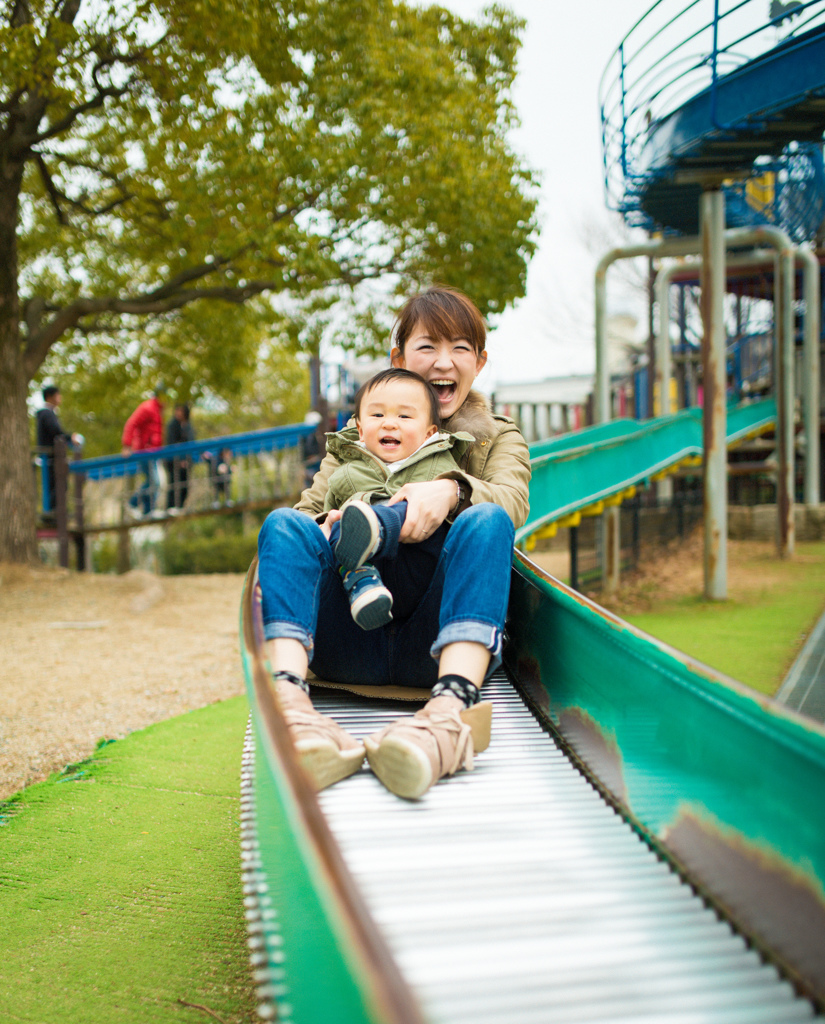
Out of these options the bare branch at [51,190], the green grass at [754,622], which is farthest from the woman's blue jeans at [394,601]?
the bare branch at [51,190]

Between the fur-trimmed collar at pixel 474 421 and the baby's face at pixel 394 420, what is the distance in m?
0.25

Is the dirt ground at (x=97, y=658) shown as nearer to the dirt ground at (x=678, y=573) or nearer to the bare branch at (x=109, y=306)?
the bare branch at (x=109, y=306)

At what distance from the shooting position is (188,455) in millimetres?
11570

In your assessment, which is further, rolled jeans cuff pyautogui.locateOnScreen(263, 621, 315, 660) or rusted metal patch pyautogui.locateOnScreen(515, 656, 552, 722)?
rusted metal patch pyautogui.locateOnScreen(515, 656, 552, 722)

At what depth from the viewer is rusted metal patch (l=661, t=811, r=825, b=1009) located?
1138 mm

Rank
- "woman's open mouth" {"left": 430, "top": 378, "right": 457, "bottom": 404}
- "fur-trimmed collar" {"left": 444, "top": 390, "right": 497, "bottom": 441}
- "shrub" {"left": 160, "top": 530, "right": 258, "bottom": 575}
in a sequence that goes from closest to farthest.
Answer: "fur-trimmed collar" {"left": 444, "top": 390, "right": 497, "bottom": 441}
"woman's open mouth" {"left": 430, "top": 378, "right": 457, "bottom": 404}
"shrub" {"left": 160, "top": 530, "right": 258, "bottom": 575}

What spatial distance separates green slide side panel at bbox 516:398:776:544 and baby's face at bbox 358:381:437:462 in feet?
8.37

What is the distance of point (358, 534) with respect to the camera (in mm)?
1981

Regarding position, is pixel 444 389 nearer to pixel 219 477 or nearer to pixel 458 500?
pixel 458 500

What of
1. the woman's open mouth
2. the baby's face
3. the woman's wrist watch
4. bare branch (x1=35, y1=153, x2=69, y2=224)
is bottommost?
the woman's wrist watch

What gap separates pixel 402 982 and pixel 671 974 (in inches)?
22.4

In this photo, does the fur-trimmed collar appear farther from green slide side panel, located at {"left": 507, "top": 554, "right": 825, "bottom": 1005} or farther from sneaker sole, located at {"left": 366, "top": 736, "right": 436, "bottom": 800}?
sneaker sole, located at {"left": 366, "top": 736, "right": 436, "bottom": 800}

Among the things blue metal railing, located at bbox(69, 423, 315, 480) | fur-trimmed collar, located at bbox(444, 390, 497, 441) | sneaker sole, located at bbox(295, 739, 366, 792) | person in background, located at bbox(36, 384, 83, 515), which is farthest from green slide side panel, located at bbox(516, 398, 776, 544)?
person in background, located at bbox(36, 384, 83, 515)

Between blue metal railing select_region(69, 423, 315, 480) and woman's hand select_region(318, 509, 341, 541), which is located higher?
blue metal railing select_region(69, 423, 315, 480)
